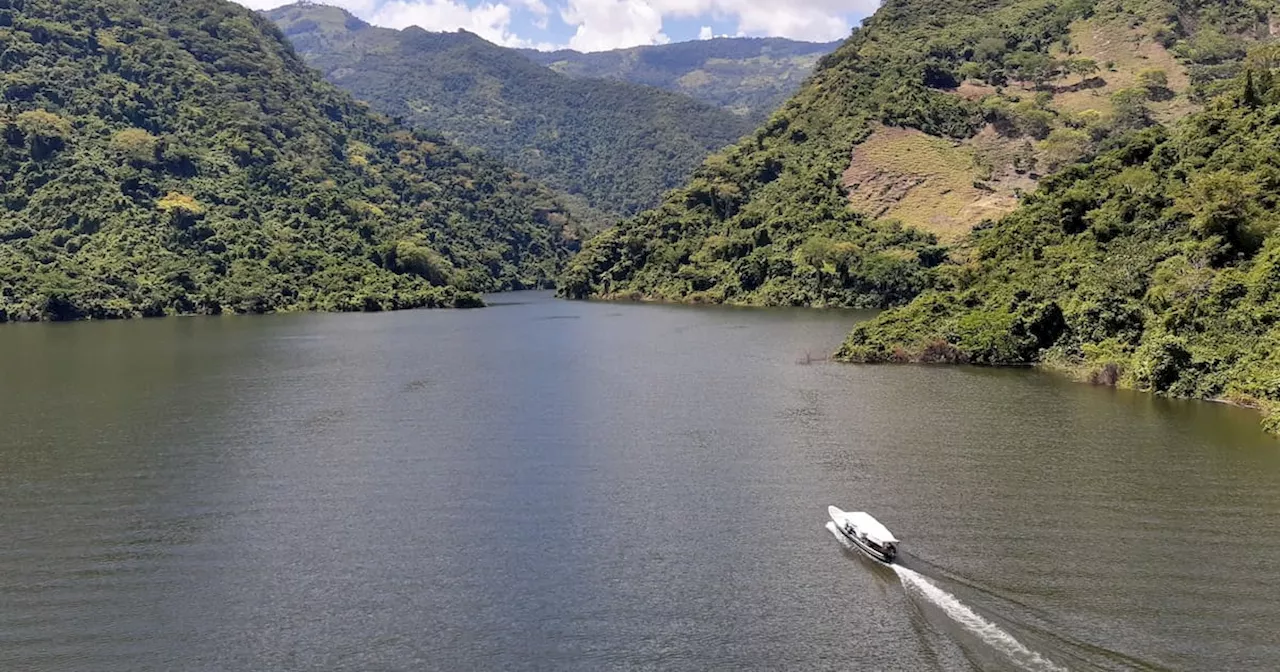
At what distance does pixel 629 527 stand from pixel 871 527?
8.45 m

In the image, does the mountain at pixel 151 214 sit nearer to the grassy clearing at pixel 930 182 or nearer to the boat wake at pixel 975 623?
the grassy clearing at pixel 930 182

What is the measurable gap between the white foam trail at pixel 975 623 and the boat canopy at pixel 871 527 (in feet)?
2.79

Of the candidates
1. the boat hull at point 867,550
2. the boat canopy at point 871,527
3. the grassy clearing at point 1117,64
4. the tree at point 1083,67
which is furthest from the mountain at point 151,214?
the boat hull at point 867,550

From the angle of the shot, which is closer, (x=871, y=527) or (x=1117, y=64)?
(x=871, y=527)

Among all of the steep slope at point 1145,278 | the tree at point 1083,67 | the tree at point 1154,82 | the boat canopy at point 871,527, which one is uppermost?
the tree at point 1083,67

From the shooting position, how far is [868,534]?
30312 millimetres

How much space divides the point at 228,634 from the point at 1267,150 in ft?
257

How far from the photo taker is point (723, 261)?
172 m

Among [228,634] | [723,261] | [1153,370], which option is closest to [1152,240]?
[1153,370]

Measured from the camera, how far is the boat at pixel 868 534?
97.6 ft

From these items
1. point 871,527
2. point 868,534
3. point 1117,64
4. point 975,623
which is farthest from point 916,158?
point 975,623

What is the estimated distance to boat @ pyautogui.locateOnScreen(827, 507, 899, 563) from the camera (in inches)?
1171

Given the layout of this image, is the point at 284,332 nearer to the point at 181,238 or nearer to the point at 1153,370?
the point at 181,238

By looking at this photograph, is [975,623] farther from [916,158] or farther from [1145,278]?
[916,158]
